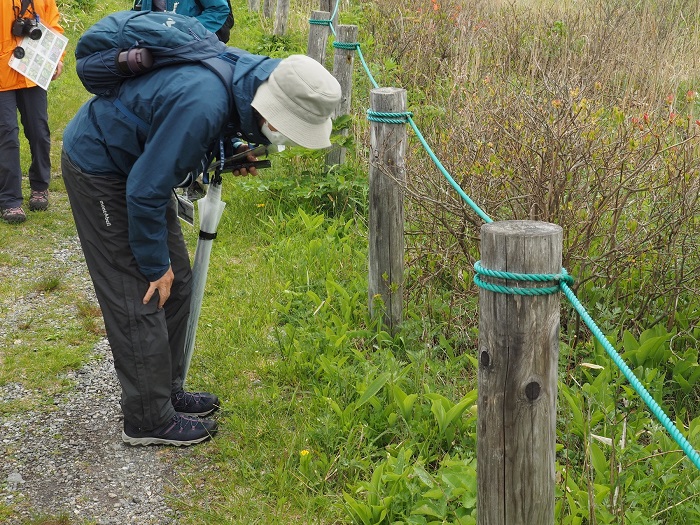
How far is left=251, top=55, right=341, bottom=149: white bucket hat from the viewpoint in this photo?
9.21ft

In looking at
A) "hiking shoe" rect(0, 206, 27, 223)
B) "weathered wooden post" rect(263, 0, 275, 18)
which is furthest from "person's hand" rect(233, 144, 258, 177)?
"weathered wooden post" rect(263, 0, 275, 18)

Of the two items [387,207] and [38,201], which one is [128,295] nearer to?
[387,207]

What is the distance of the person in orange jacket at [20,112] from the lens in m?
5.71

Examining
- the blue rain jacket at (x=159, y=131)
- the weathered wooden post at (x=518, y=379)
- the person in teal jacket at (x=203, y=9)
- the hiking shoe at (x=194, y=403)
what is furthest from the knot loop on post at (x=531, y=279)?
the person in teal jacket at (x=203, y=9)

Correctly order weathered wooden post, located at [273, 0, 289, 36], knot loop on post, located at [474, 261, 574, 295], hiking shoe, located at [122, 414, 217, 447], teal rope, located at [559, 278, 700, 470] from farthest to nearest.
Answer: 1. weathered wooden post, located at [273, 0, 289, 36]
2. hiking shoe, located at [122, 414, 217, 447]
3. knot loop on post, located at [474, 261, 574, 295]
4. teal rope, located at [559, 278, 700, 470]

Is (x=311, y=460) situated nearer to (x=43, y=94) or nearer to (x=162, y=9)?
(x=162, y=9)

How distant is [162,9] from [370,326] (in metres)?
2.94

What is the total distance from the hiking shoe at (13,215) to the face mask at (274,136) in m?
3.74

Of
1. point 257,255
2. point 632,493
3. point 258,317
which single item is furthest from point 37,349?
point 632,493

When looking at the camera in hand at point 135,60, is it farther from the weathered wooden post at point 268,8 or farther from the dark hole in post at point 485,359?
the weathered wooden post at point 268,8

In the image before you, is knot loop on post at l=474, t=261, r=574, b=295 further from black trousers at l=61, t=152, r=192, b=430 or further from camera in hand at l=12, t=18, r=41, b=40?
camera in hand at l=12, t=18, r=41, b=40

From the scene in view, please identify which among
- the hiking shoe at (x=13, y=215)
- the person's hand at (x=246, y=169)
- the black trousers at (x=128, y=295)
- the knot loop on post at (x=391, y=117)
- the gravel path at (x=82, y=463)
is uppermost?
the knot loop on post at (x=391, y=117)

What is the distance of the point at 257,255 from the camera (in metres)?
5.29

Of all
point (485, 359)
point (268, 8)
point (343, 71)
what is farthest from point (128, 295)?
point (268, 8)
